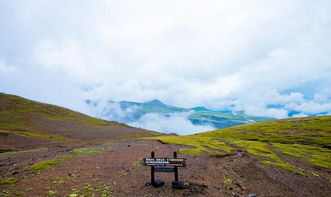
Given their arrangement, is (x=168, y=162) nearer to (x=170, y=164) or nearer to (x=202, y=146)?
(x=170, y=164)

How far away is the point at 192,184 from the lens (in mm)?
19156

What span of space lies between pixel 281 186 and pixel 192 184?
13822 millimetres

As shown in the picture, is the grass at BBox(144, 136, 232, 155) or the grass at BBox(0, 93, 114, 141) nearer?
the grass at BBox(144, 136, 232, 155)

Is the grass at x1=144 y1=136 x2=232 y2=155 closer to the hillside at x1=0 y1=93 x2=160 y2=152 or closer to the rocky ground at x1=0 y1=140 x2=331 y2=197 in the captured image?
the rocky ground at x1=0 y1=140 x2=331 y2=197

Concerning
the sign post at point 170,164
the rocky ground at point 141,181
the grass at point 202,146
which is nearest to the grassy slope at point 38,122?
the grass at point 202,146

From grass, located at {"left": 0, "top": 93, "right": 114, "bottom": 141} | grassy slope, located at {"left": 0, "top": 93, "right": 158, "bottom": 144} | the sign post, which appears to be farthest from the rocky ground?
grass, located at {"left": 0, "top": 93, "right": 114, "bottom": 141}

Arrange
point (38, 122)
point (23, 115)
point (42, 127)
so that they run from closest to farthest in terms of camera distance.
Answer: point (42, 127)
point (38, 122)
point (23, 115)

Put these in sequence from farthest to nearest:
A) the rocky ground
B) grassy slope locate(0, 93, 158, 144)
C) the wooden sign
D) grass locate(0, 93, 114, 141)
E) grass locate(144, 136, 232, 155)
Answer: grass locate(0, 93, 114, 141), grassy slope locate(0, 93, 158, 144), grass locate(144, 136, 232, 155), the wooden sign, the rocky ground

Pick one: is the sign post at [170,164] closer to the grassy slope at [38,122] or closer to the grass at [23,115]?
the grassy slope at [38,122]

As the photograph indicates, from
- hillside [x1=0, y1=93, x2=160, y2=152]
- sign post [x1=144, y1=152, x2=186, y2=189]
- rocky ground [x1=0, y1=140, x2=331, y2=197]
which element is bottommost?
rocky ground [x1=0, y1=140, x2=331, y2=197]

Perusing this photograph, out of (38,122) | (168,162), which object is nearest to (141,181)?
(168,162)

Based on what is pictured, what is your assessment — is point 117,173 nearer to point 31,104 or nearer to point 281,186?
point 281,186

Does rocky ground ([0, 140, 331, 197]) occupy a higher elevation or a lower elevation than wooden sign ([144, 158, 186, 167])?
lower

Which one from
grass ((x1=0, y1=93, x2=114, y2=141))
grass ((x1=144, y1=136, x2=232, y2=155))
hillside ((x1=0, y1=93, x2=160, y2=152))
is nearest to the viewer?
grass ((x1=144, y1=136, x2=232, y2=155))
